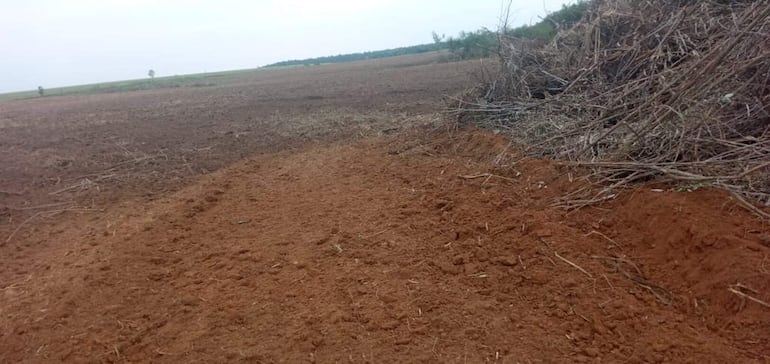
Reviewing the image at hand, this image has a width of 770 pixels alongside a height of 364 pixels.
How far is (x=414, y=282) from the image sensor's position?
11.3 feet

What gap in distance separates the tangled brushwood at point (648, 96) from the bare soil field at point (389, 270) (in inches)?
13.6

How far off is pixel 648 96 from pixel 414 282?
11.1 ft

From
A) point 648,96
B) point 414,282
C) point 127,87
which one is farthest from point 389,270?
point 127,87

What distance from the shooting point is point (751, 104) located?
4.13 meters

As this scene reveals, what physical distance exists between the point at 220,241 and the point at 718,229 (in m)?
4.03

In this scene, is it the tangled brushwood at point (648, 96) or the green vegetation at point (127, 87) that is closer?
the tangled brushwood at point (648, 96)

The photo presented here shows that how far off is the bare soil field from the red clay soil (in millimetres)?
15

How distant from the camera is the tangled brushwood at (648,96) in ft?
12.6

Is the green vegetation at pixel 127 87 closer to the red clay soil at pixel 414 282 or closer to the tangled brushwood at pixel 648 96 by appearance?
the tangled brushwood at pixel 648 96

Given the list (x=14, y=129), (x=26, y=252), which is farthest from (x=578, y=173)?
(x=14, y=129)

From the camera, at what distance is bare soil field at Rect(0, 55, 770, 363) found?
2.71m

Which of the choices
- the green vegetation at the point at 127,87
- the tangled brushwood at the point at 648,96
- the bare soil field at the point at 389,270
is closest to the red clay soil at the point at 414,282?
the bare soil field at the point at 389,270

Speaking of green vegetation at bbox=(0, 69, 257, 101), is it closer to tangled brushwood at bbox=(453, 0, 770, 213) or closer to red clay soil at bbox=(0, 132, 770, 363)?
tangled brushwood at bbox=(453, 0, 770, 213)

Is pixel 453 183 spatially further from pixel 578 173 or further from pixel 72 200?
pixel 72 200
